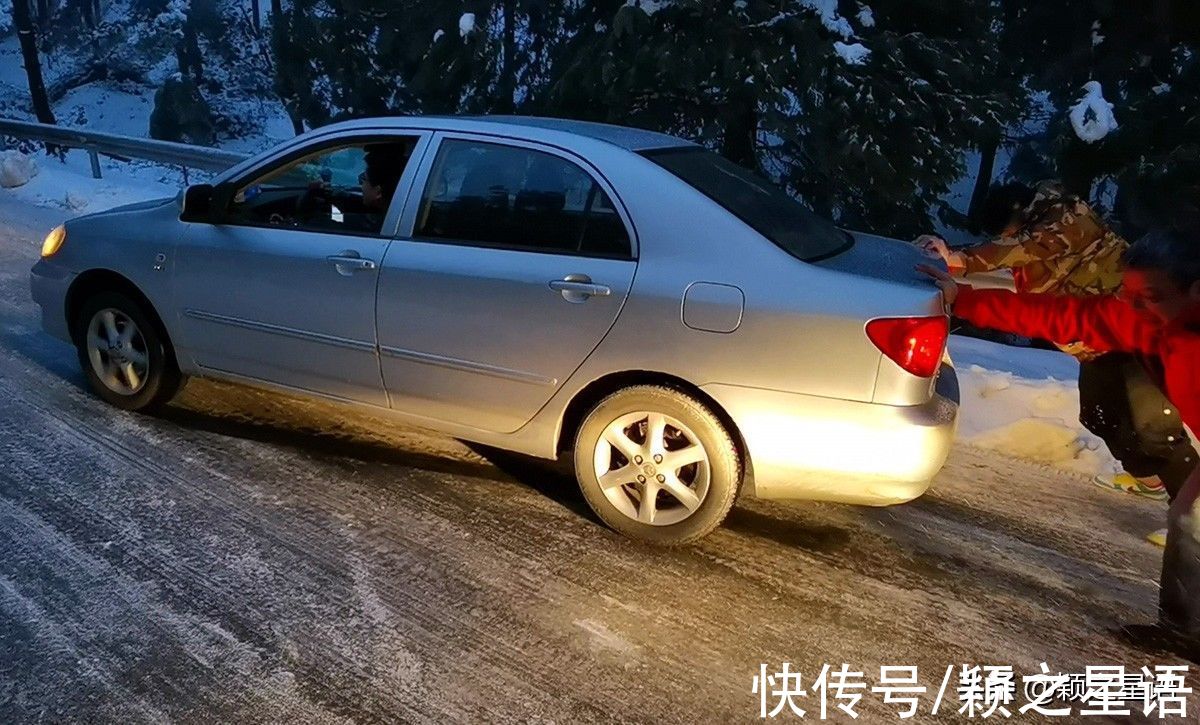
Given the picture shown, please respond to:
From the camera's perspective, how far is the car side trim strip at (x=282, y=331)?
4.11 m

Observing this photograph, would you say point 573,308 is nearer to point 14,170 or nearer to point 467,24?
point 467,24

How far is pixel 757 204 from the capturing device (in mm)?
3783

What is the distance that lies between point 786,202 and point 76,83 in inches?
1271

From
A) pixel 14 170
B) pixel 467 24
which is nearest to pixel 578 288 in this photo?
pixel 467 24

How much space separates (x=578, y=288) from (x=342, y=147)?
1.44m

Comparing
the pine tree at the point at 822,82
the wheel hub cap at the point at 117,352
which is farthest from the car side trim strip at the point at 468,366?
the pine tree at the point at 822,82

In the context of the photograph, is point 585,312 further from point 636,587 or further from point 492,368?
point 636,587

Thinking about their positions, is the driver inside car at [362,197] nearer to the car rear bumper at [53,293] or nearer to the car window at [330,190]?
the car window at [330,190]

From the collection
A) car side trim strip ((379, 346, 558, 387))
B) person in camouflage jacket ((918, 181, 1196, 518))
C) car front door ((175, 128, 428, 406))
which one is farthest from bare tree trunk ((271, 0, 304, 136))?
person in camouflage jacket ((918, 181, 1196, 518))

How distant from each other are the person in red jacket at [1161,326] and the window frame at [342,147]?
213cm

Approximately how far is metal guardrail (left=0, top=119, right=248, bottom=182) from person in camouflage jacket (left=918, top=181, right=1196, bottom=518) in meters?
6.96

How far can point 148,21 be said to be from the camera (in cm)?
2956

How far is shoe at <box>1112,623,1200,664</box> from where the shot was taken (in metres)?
3.15

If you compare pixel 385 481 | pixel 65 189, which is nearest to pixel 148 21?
pixel 65 189
